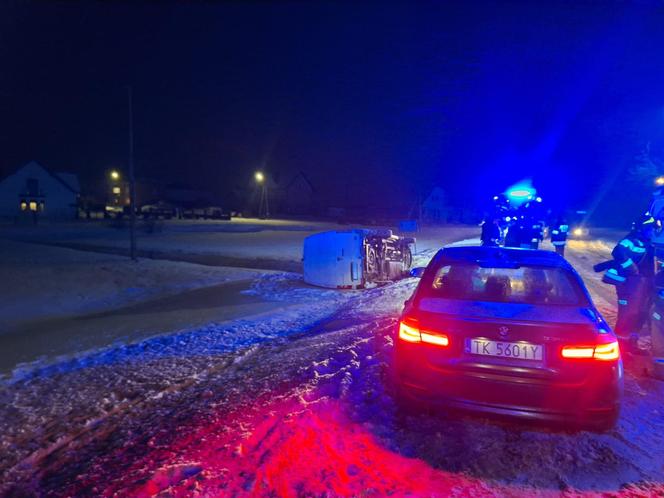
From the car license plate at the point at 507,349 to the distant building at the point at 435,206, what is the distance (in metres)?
54.8

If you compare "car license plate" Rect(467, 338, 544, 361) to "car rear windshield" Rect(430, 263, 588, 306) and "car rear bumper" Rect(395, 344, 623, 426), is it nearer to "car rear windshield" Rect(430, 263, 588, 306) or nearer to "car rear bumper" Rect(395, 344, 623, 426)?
"car rear bumper" Rect(395, 344, 623, 426)

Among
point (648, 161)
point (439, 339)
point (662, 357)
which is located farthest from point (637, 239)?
point (648, 161)

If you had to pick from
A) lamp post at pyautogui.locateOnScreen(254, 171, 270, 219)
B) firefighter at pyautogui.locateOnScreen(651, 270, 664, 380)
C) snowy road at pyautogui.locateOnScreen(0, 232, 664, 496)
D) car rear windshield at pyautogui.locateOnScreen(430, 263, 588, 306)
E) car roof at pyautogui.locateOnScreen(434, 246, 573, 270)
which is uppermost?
lamp post at pyautogui.locateOnScreen(254, 171, 270, 219)

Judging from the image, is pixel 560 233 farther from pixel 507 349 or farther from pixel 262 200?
pixel 262 200

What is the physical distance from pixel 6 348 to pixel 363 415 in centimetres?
531

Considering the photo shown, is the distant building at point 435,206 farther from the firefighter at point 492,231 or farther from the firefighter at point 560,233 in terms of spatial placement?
the firefighter at point 560,233

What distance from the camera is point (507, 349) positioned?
3.16 m

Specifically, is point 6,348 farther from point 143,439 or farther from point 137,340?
point 143,439

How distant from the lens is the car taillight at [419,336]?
130 inches

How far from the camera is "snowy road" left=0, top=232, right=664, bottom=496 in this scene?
2.95m

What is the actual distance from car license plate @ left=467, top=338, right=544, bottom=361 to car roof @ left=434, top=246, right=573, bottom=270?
924 millimetres

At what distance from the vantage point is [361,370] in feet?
16.0

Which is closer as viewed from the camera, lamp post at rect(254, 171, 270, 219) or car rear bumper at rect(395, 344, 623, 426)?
car rear bumper at rect(395, 344, 623, 426)

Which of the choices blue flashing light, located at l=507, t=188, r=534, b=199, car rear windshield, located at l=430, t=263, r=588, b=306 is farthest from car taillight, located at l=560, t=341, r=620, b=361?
blue flashing light, located at l=507, t=188, r=534, b=199
